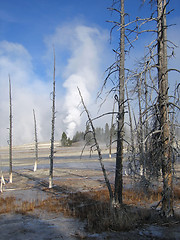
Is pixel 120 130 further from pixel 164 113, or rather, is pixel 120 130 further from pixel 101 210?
pixel 101 210

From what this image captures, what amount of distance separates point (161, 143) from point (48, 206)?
791cm

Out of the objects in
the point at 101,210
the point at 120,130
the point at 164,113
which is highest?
the point at 164,113

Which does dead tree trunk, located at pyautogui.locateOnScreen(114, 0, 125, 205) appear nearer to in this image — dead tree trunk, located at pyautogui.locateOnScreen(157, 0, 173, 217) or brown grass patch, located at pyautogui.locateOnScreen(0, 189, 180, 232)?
brown grass patch, located at pyautogui.locateOnScreen(0, 189, 180, 232)

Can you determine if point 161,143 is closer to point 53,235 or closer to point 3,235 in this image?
point 53,235

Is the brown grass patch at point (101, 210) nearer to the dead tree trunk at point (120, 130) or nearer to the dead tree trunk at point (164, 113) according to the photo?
the dead tree trunk at point (120, 130)

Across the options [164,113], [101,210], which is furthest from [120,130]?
[101,210]

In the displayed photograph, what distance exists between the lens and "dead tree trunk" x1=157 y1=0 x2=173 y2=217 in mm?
7543

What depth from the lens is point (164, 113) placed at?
7.78 meters

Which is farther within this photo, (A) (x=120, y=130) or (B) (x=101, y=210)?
(B) (x=101, y=210)

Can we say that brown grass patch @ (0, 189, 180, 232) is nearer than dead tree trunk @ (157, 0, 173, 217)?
No

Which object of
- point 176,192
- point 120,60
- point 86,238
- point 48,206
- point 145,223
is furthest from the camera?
point 176,192

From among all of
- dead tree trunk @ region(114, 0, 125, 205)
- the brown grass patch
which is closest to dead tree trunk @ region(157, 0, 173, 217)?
the brown grass patch

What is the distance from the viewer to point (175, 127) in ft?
25.7

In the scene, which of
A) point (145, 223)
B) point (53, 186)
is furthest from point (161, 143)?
point (53, 186)
